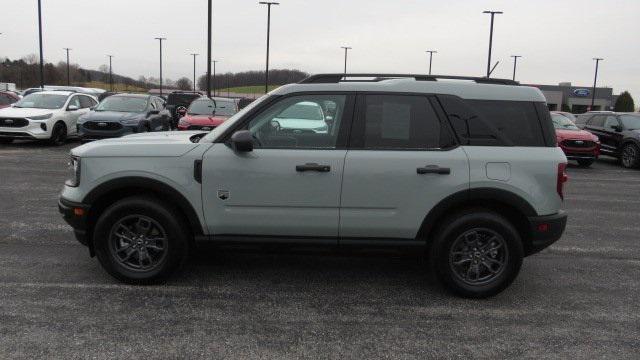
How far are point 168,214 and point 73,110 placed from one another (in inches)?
558

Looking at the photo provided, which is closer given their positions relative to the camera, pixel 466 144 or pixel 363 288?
pixel 466 144

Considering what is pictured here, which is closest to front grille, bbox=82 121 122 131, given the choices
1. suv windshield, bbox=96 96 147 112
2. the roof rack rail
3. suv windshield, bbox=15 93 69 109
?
suv windshield, bbox=96 96 147 112

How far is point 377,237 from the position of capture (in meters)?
4.57

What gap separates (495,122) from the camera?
4562mm

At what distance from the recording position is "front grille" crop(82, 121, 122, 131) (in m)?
14.7

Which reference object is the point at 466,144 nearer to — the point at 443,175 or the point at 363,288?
the point at 443,175

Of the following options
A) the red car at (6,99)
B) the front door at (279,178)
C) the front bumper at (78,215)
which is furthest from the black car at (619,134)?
the red car at (6,99)

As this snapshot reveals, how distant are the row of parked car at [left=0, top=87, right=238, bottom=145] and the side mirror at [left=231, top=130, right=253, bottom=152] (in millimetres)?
9828

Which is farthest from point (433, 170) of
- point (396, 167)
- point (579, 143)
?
point (579, 143)

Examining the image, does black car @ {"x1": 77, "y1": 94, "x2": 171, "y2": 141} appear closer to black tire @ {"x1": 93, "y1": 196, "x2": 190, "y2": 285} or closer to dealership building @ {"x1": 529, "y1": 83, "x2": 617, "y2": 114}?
black tire @ {"x1": 93, "y1": 196, "x2": 190, "y2": 285}

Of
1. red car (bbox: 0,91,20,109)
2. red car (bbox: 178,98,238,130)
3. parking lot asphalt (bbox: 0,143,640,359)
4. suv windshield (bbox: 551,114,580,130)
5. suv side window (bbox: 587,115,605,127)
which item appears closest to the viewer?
parking lot asphalt (bbox: 0,143,640,359)

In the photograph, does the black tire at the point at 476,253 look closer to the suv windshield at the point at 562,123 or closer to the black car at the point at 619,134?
the suv windshield at the point at 562,123

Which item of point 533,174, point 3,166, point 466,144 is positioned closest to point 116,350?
point 466,144

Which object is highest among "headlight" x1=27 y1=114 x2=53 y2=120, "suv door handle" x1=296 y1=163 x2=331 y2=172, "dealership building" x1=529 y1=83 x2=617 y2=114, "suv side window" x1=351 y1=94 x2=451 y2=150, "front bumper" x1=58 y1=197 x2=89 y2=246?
"dealership building" x1=529 y1=83 x2=617 y2=114
